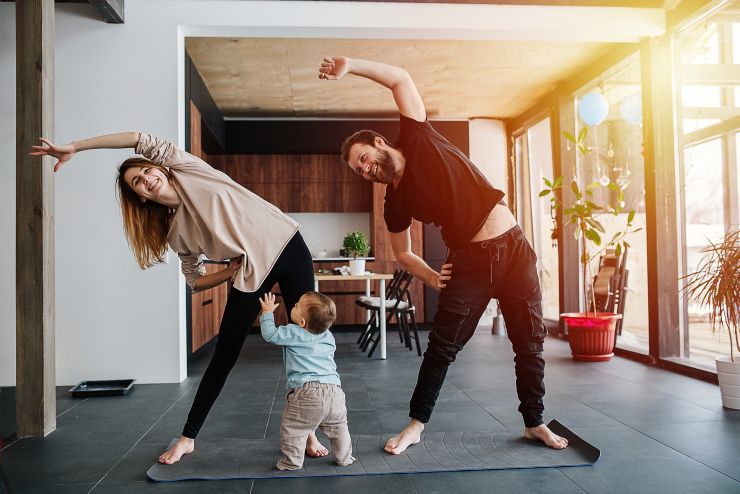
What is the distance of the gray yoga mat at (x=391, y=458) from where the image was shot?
2480 millimetres

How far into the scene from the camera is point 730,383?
11.7ft

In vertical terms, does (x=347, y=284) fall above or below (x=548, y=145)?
below

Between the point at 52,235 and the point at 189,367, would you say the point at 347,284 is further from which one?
the point at 52,235

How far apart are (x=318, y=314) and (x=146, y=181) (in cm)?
85

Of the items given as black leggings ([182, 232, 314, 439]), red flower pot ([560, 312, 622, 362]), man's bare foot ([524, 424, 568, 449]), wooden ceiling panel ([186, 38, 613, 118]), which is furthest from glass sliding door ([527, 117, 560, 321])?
black leggings ([182, 232, 314, 439])

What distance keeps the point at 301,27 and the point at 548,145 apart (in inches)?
158

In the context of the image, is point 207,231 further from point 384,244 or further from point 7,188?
point 384,244

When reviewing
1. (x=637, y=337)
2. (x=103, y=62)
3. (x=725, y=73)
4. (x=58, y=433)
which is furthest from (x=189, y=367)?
(x=725, y=73)

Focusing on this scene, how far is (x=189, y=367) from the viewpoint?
523cm

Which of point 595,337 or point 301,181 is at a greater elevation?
point 301,181

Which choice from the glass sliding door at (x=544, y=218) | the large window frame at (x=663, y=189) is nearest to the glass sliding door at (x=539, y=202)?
the glass sliding door at (x=544, y=218)

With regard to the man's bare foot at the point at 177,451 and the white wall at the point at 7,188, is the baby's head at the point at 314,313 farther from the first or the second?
the white wall at the point at 7,188

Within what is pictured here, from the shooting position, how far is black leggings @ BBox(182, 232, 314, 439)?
8.48ft

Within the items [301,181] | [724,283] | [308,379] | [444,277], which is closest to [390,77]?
[444,277]
